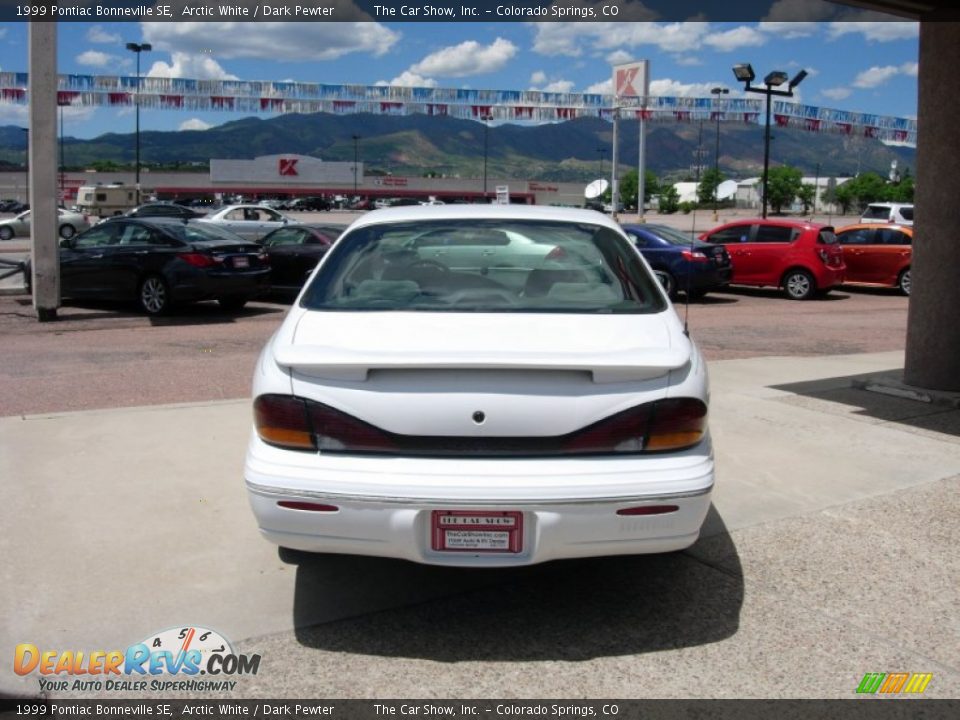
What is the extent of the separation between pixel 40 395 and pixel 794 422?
6.27 m

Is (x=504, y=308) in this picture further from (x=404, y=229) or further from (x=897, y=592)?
(x=897, y=592)

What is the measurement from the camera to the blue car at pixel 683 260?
18078mm

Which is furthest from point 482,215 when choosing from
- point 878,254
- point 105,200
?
point 105,200

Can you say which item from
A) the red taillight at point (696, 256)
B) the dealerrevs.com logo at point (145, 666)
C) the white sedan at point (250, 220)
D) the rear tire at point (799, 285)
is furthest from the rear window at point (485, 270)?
the white sedan at point (250, 220)

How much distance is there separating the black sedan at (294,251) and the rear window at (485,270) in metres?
11.4

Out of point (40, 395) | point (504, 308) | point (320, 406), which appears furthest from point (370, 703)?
point (40, 395)

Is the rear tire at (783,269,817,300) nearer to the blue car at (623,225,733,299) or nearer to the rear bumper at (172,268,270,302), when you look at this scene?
the blue car at (623,225,733,299)

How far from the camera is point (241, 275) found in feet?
48.0

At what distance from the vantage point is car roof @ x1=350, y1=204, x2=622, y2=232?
5133 mm

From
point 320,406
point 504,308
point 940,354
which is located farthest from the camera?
point 940,354

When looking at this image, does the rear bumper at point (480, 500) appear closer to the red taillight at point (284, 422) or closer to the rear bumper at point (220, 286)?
the red taillight at point (284, 422)

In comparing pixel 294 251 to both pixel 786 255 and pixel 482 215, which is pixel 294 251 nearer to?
pixel 786 255

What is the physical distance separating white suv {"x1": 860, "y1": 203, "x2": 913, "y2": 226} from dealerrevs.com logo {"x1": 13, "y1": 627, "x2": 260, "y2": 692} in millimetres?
25497

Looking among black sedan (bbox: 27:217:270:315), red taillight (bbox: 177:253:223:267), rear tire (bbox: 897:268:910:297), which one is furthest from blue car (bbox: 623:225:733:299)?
red taillight (bbox: 177:253:223:267)
